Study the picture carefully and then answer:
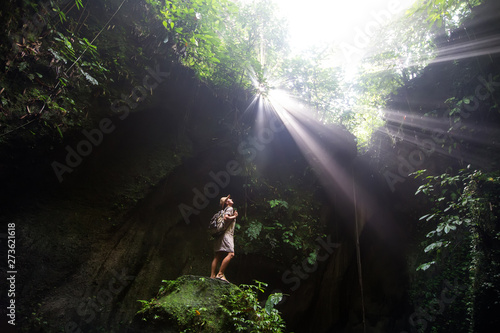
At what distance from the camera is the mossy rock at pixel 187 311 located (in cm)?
328

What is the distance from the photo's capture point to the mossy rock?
10.7 ft

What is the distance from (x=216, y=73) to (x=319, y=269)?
23.4 feet

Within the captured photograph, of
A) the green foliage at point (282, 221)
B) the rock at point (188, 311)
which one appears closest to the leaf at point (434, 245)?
the rock at point (188, 311)

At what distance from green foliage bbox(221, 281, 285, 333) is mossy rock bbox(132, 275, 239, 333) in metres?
0.11

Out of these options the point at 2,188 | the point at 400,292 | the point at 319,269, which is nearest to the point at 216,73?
the point at 2,188

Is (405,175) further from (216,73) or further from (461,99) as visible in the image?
(216,73)

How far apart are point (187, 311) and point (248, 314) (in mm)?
858

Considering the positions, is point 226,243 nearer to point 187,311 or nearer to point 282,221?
point 187,311

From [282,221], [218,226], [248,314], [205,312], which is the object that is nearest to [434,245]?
[248,314]

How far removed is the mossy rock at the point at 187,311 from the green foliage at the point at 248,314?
0.11m

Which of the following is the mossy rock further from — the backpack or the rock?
the backpack

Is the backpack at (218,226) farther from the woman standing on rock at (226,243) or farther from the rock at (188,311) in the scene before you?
the rock at (188,311)

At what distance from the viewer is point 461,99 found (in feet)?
24.0

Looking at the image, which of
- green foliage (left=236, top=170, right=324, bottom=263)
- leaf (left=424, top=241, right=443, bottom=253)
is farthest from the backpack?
leaf (left=424, top=241, right=443, bottom=253)
